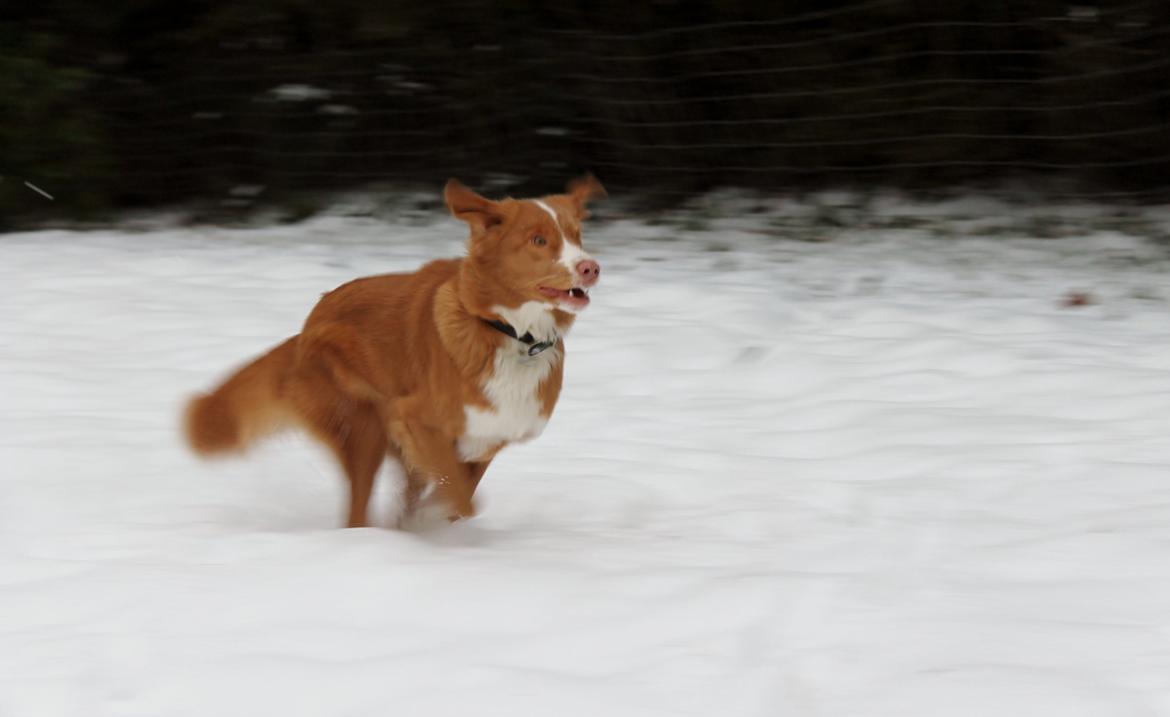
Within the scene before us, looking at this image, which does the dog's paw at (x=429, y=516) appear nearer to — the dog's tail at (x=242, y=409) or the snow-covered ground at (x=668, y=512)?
the snow-covered ground at (x=668, y=512)

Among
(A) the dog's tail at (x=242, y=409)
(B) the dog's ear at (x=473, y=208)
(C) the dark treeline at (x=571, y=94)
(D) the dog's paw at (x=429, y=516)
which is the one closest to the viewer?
(B) the dog's ear at (x=473, y=208)

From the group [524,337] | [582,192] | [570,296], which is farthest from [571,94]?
[570,296]

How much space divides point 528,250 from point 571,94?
614 cm

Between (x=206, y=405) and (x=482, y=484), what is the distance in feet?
3.41

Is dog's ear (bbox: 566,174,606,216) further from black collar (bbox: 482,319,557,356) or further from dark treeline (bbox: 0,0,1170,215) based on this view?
dark treeline (bbox: 0,0,1170,215)

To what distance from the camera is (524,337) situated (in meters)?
3.98

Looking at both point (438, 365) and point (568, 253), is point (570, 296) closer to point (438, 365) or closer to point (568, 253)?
point (568, 253)

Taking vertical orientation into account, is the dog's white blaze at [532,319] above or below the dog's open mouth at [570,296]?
below

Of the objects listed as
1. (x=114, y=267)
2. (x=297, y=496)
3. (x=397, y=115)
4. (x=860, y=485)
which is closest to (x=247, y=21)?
(x=397, y=115)

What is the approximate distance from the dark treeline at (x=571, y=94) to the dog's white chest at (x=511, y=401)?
5943mm

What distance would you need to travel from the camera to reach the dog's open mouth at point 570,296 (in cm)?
382

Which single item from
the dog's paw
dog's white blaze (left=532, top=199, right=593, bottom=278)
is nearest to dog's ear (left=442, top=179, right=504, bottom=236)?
dog's white blaze (left=532, top=199, right=593, bottom=278)

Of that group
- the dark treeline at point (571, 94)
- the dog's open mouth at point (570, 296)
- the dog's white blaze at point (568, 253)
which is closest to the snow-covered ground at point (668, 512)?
the dog's open mouth at point (570, 296)

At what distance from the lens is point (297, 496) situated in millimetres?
4691
